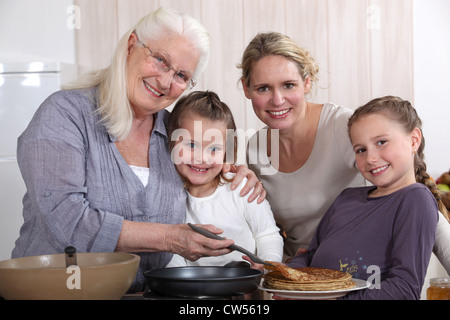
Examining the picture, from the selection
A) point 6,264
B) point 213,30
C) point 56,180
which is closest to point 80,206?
point 56,180

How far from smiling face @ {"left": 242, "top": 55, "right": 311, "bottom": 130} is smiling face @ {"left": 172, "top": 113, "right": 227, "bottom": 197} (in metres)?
0.15

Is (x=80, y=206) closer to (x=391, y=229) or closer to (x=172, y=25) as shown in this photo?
(x=172, y=25)

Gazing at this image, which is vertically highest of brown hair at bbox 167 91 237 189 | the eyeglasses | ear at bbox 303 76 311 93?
the eyeglasses

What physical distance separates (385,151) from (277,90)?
1.61ft

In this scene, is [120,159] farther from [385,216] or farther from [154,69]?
[385,216]

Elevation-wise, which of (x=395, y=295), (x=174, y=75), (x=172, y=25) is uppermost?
(x=172, y=25)

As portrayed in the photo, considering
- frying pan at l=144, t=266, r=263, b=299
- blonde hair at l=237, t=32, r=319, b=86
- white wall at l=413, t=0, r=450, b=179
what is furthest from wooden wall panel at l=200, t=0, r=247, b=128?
frying pan at l=144, t=266, r=263, b=299

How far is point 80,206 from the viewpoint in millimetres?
1220

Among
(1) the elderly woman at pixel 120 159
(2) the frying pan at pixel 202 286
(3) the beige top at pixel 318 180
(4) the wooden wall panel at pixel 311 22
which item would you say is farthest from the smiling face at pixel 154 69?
(4) the wooden wall panel at pixel 311 22

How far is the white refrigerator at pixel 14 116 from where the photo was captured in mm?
2875

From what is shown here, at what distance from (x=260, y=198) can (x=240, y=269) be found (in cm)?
62

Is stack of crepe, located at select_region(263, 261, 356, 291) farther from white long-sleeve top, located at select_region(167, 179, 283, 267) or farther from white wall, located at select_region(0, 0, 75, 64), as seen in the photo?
white wall, located at select_region(0, 0, 75, 64)

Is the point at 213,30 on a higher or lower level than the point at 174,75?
higher

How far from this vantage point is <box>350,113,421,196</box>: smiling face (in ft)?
4.16
